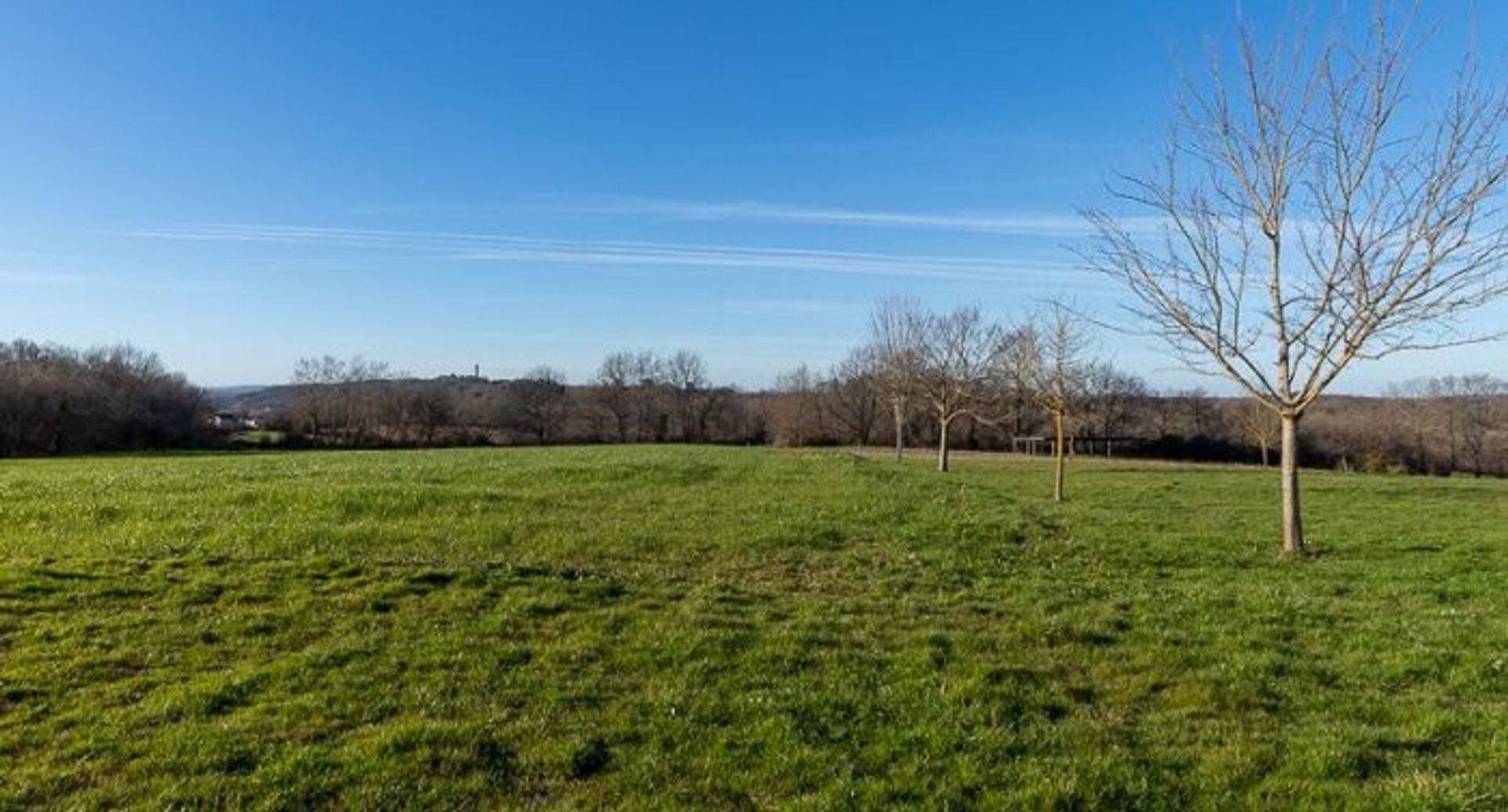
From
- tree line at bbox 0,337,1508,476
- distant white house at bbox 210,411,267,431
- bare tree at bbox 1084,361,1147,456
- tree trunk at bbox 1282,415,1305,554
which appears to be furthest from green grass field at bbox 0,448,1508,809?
distant white house at bbox 210,411,267,431

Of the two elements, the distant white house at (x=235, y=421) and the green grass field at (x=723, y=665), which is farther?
the distant white house at (x=235, y=421)

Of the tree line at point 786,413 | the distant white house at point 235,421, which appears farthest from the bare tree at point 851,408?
the distant white house at point 235,421

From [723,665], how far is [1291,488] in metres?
12.2

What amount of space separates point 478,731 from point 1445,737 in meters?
6.48

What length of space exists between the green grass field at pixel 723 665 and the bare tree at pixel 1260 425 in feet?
129

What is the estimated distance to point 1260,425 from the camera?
52594 millimetres

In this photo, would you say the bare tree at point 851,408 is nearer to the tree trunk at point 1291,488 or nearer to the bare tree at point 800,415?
the bare tree at point 800,415

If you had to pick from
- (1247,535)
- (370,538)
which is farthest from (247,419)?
(1247,535)

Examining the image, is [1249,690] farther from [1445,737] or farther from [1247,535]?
[1247,535]

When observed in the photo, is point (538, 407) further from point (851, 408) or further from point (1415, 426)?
point (1415, 426)

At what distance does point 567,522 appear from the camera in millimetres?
16312

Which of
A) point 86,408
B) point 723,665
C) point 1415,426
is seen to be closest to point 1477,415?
point 1415,426

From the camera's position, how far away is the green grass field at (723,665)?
211 inches

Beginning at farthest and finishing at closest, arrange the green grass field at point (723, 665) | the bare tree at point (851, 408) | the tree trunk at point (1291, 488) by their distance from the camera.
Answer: the bare tree at point (851, 408) < the tree trunk at point (1291, 488) < the green grass field at point (723, 665)
